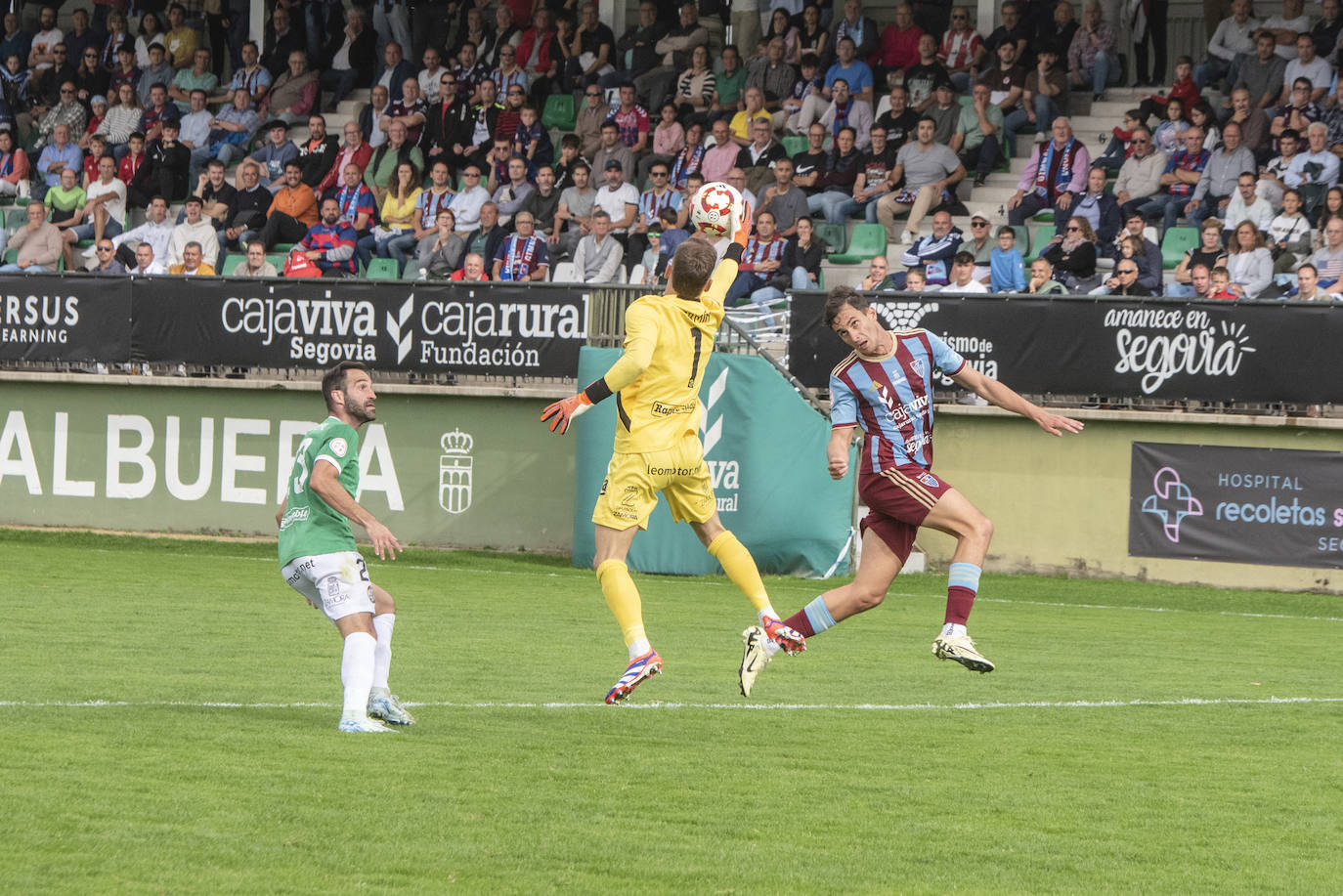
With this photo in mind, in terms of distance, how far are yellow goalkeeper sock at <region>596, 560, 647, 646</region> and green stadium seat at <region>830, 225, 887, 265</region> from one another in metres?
12.5

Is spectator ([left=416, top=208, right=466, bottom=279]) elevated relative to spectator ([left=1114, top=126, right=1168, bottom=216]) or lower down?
lower down

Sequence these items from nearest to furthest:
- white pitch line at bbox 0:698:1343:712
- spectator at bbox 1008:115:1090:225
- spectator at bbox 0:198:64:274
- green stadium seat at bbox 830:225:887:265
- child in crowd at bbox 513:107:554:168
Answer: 1. white pitch line at bbox 0:698:1343:712
2. spectator at bbox 1008:115:1090:225
3. green stadium seat at bbox 830:225:887:265
4. spectator at bbox 0:198:64:274
5. child in crowd at bbox 513:107:554:168

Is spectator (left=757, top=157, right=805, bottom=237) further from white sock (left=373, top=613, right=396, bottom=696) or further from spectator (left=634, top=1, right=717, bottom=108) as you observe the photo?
white sock (left=373, top=613, right=396, bottom=696)

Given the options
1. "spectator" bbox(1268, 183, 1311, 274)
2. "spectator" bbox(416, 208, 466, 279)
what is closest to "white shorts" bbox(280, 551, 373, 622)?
"spectator" bbox(1268, 183, 1311, 274)

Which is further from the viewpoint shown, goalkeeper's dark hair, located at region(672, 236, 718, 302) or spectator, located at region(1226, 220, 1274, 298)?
spectator, located at region(1226, 220, 1274, 298)

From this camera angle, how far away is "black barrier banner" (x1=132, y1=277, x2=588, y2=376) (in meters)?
17.8

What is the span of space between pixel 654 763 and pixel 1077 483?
1067 centimetres

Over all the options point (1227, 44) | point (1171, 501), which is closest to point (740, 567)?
point (1171, 501)

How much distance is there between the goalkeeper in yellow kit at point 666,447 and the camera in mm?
8531

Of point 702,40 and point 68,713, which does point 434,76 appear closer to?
point 702,40

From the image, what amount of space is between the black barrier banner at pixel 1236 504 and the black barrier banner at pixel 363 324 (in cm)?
583

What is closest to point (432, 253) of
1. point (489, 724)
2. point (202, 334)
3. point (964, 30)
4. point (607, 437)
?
point (202, 334)

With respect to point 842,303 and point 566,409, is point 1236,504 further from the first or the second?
point 566,409

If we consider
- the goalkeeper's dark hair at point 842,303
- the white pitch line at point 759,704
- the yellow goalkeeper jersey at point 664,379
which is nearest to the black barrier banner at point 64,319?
the white pitch line at point 759,704
